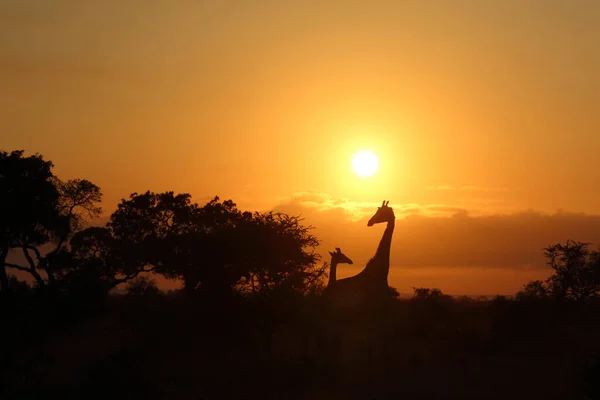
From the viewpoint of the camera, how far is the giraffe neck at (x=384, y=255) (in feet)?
86.3

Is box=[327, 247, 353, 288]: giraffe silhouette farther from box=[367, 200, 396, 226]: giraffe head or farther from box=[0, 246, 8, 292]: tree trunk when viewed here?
box=[0, 246, 8, 292]: tree trunk

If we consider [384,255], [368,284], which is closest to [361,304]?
[368,284]

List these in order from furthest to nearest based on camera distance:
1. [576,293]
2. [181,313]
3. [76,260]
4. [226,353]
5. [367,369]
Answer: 1. [76,260]
2. [576,293]
3. [181,313]
4. [226,353]
5. [367,369]

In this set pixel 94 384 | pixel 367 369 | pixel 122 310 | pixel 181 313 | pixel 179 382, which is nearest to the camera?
pixel 94 384

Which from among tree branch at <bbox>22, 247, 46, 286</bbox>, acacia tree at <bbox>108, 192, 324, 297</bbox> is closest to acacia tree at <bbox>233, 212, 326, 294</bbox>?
acacia tree at <bbox>108, 192, 324, 297</bbox>

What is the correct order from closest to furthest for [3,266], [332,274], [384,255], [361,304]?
[361,304], [384,255], [332,274], [3,266]

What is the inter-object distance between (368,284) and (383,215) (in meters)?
3.10

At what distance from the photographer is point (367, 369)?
24578 mm

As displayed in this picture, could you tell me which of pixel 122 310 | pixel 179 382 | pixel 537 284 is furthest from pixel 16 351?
pixel 537 284

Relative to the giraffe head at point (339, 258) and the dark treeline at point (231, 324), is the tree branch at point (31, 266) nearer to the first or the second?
the dark treeline at point (231, 324)

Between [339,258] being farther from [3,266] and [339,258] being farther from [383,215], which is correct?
[3,266]

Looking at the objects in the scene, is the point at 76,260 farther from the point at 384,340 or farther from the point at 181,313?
the point at 384,340

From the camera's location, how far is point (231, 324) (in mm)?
28953

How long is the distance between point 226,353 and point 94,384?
7.37 meters
